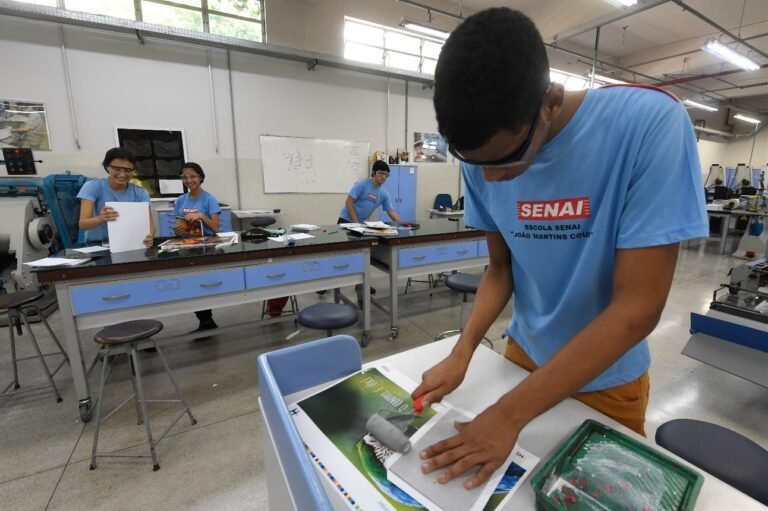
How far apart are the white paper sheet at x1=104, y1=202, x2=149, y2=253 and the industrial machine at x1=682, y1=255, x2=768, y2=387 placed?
387cm

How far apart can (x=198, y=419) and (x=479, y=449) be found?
2.11 metres

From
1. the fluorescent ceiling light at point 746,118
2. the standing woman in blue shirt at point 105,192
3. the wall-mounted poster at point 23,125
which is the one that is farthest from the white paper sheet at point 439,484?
the fluorescent ceiling light at point 746,118

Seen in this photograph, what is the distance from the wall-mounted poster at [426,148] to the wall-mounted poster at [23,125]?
543cm

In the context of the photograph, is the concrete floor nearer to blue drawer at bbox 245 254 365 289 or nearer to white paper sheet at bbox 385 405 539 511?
blue drawer at bbox 245 254 365 289

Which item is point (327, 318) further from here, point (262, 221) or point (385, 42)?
point (385, 42)

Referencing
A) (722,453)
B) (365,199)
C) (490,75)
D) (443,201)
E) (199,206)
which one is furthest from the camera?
(443,201)

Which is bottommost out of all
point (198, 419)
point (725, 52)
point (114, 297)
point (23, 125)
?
point (198, 419)

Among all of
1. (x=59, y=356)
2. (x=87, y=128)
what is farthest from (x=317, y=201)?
(x=59, y=356)

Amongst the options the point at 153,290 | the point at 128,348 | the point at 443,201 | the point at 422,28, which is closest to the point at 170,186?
the point at 153,290

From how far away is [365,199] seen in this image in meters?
4.28

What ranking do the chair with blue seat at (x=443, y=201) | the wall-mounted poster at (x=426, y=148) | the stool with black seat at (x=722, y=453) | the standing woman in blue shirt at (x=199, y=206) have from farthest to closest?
the chair with blue seat at (x=443, y=201)
the wall-mounted poster at (x=426, y=148)
the standing woman in blue shirt at (x=199, y=206)
the stool with black seat at (x=722, y=453)

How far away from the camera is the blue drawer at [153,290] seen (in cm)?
196

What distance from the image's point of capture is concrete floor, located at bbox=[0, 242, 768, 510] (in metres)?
1.64

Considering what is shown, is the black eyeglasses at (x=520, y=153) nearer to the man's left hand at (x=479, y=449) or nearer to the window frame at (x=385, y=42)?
the man's left hand at (x=479, y=449)
